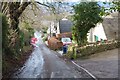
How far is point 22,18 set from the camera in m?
30.6

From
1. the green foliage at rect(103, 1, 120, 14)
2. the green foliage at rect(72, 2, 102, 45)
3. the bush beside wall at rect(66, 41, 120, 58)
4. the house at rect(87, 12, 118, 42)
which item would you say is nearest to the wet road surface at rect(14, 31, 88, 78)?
the bush beside wall at rect(66, 41, 120, 58)

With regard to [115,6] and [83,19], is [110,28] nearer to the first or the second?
[83,19]

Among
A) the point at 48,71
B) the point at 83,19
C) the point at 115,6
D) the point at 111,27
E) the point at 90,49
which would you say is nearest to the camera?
the point at 115,6

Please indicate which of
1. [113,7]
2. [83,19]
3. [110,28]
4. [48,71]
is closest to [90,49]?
[83,19]

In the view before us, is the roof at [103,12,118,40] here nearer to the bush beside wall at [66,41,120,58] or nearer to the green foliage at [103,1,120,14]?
the bush beside wall at [66,41,120,58]

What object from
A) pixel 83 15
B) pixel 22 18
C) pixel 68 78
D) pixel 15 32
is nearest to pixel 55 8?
pixel 15 32

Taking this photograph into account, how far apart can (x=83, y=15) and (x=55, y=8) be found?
8.89m

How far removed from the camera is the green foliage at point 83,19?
3306 cm

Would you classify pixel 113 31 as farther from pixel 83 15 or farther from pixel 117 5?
pixel 117 5

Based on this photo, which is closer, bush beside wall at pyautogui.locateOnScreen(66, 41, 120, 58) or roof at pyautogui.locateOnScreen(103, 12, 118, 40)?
bush beside wall at pyautogui.locateOnScreen(66, 41, 120, 58)

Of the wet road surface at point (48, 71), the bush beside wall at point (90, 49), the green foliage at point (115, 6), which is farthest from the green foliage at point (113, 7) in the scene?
the bush beside wall at point (90, 49)

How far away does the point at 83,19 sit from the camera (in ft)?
110

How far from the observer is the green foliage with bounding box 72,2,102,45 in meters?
33.1

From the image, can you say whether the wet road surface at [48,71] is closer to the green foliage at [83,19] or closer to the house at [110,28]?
the green foliage at [83,19]
